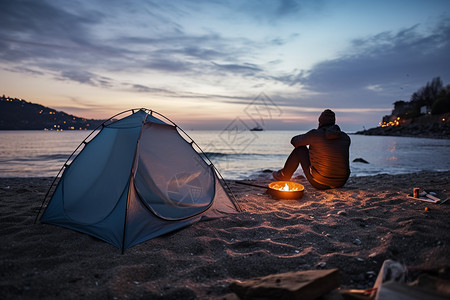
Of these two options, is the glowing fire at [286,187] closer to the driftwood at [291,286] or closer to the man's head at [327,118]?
the man's head at [327,118]

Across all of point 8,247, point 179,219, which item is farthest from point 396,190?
point 8,247

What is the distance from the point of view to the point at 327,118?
5.76 metres

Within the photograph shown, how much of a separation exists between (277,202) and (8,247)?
4.62 m

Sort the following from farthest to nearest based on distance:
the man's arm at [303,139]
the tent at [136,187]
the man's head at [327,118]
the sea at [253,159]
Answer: the sea at [253,159]
the man's arm at [303,139]
the man's head at [327,118]
the tent at [136,187]

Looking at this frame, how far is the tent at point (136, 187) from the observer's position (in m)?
3.67

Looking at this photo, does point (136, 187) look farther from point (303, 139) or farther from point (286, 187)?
point (303, 139)

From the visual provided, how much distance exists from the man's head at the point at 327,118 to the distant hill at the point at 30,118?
110746mm

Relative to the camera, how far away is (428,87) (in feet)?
245

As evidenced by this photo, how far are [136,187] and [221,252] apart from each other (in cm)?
160

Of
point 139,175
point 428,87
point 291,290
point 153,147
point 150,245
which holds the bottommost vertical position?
point 150,245

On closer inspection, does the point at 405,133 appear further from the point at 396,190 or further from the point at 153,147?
the point at 153,147

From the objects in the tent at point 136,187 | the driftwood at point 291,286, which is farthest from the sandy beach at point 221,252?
the driftwood at point 291,286

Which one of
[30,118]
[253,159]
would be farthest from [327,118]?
[30,118]

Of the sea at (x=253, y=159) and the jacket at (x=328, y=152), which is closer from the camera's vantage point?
the jacket at (x=328, y=152)
